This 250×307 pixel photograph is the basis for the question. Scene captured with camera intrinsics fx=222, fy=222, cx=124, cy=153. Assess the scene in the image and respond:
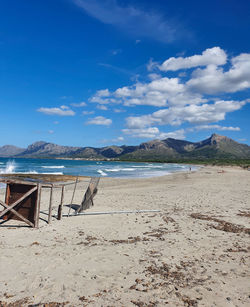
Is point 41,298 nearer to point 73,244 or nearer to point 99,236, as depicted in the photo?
point 73,244

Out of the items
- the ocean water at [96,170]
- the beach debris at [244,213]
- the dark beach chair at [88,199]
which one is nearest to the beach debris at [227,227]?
the beach debris at [244,213]

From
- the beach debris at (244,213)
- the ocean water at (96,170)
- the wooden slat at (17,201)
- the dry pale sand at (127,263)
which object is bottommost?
the ocean water at (96,170)

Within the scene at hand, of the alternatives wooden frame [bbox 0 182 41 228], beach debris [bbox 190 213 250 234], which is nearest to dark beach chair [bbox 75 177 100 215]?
wooden frame [bbox 0 182 41 228]

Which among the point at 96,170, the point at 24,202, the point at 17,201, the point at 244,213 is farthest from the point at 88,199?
the point at 96,170

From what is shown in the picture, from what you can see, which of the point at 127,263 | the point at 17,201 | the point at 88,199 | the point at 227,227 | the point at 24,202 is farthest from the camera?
the point at 88,199

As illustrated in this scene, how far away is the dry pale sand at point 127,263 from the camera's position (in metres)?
4.09

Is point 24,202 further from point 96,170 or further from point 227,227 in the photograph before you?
point 96,170

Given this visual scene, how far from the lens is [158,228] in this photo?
8422 mm

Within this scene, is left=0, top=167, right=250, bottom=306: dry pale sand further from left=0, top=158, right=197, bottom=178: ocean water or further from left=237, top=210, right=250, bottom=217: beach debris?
left=0, top=158, right=197, bottom=178: ocean water

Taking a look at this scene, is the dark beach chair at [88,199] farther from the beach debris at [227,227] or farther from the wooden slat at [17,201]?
the beach debris at [227,227]

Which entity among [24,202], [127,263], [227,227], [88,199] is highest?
Result: [24,202]

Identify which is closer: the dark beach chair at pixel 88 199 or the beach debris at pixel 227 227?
the beach debris at pixel 227 227

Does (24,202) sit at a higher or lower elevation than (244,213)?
higher

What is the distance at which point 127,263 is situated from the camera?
5449 millimetres
